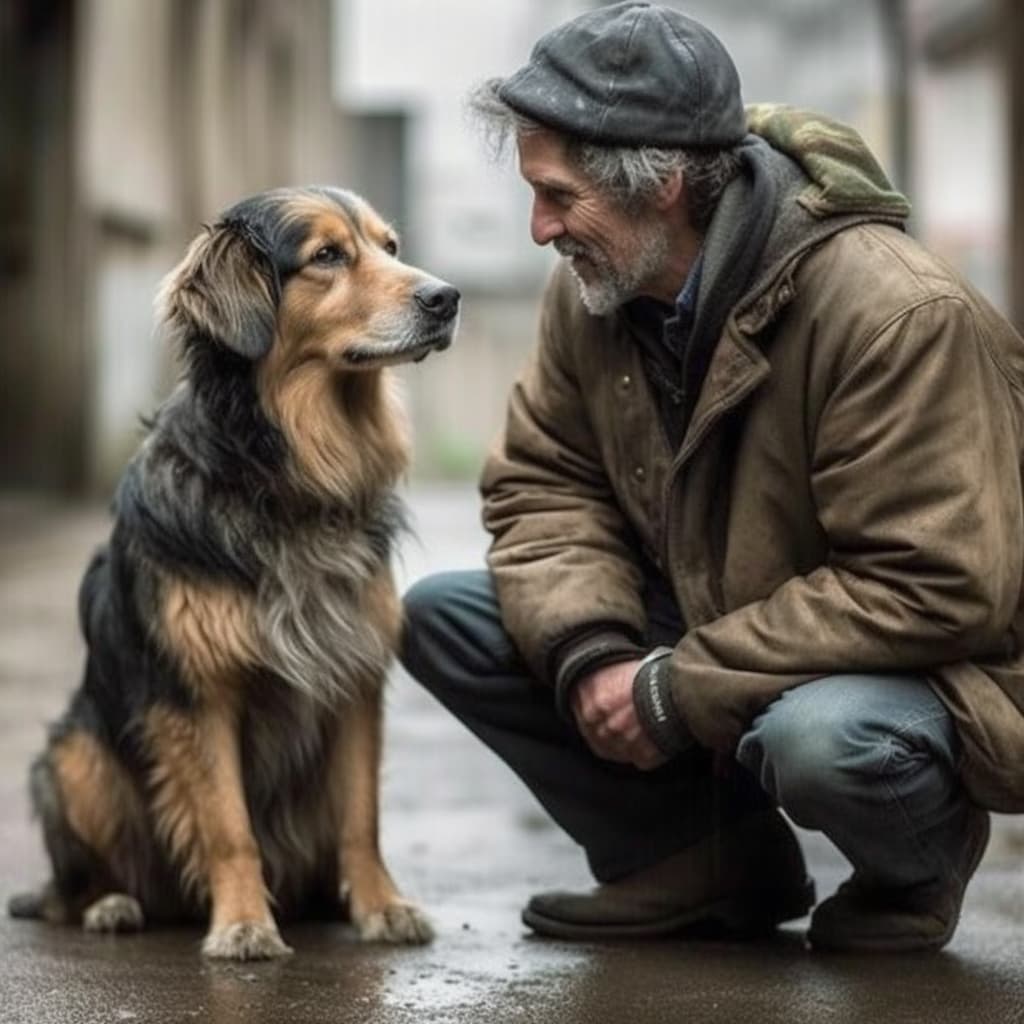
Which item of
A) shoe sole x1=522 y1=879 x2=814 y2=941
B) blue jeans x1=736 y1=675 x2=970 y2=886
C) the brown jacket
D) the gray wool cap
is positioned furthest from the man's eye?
shoe sole x1=522 y1=879 x2=814 y2=941

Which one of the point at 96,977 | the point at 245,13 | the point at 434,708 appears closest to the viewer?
the point at 96,977

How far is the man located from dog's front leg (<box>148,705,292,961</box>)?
41cm

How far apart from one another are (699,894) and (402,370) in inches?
273

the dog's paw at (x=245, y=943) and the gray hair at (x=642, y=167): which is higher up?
the gray hair at (x=642, y=167)

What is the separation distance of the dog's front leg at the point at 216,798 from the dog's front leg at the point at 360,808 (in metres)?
0.20

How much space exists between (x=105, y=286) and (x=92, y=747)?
1312cm

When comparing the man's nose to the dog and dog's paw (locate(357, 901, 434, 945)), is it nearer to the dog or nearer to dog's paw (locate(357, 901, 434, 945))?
the dog

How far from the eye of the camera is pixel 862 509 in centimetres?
396

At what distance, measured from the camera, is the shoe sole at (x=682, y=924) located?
452cm

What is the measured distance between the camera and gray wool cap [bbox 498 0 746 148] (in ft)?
13.5

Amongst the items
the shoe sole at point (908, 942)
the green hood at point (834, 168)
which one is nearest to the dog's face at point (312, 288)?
the green hood at point (834, 168)

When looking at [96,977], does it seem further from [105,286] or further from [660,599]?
[105,286]

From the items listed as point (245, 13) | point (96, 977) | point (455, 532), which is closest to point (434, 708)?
point (96, 977)

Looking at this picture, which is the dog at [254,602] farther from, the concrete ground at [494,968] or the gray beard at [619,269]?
the gray beard at [619,269]
